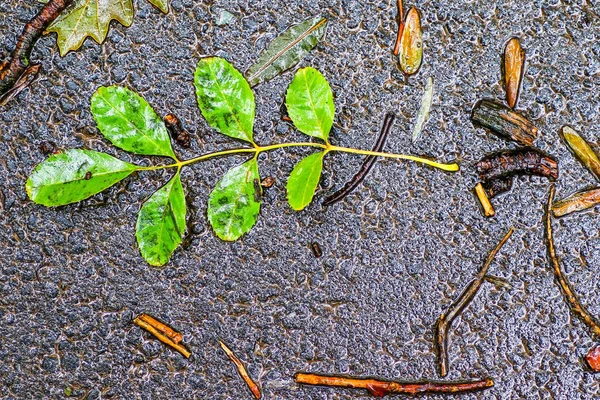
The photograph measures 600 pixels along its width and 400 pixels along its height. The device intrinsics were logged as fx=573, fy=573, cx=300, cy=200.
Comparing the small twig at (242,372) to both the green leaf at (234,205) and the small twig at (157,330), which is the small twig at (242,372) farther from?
the green leaf at (234,205)

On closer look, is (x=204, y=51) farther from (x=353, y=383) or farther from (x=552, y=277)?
(x=552, y=277)

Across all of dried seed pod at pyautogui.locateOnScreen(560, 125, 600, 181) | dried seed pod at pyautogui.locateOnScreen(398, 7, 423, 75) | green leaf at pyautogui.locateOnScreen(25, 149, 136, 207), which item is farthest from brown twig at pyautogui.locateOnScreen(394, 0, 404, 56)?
green leaf at pyautogui.locateOnScreen(25, 149, 136, 207)

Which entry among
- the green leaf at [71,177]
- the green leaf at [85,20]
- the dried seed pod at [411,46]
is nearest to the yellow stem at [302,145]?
the green leaf at [71,177]

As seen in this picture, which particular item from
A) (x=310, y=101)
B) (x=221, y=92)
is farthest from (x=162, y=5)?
(x=310, y=101)

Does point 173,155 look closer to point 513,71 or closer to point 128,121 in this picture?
point 128,121

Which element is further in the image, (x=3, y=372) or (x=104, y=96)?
(x=3, y=372)

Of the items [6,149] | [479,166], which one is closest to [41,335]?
[6,149]
